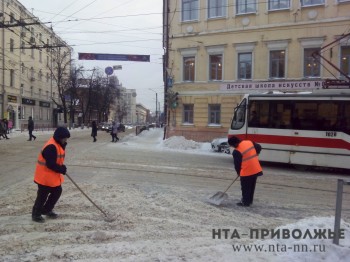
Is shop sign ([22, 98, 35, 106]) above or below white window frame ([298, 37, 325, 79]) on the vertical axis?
below

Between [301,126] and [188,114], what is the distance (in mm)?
13704

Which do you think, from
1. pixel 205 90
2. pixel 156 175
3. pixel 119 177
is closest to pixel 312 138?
pixel 156 175

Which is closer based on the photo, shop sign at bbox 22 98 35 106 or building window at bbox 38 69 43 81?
shop sign at bbox 22 98 35 106

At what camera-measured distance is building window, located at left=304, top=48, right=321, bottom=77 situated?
79.8ft

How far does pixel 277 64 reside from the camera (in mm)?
25453

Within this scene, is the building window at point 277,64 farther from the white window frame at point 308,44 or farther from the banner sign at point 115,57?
the banner sign at point 115,57

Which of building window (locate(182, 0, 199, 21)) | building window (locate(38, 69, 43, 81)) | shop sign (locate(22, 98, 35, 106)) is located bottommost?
shop sign (locate(22, 98, 35, 106))

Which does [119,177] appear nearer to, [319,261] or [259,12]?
[319,261]

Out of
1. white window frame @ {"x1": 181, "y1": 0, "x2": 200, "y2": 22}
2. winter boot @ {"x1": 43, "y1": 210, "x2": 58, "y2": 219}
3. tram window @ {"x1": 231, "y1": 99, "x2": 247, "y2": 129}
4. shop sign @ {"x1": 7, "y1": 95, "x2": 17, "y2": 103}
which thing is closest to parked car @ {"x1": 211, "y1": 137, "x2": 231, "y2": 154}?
tram window @ {"x1": 231, "y1": 99, "x2": 247, "y2": 129}

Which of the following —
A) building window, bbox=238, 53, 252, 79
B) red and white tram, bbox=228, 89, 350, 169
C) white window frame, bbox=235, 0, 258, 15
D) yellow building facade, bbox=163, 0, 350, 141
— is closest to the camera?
red and white tram, bbox=228, 89, 350, 169

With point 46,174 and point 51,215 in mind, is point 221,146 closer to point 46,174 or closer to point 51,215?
point 51,215

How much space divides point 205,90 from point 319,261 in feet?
75.1

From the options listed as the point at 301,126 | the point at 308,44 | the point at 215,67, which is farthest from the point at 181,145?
the point at 308,44

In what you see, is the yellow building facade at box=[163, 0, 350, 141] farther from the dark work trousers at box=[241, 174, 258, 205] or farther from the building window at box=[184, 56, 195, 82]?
the dark work trousers at box=[241, 174, 258, 205]
